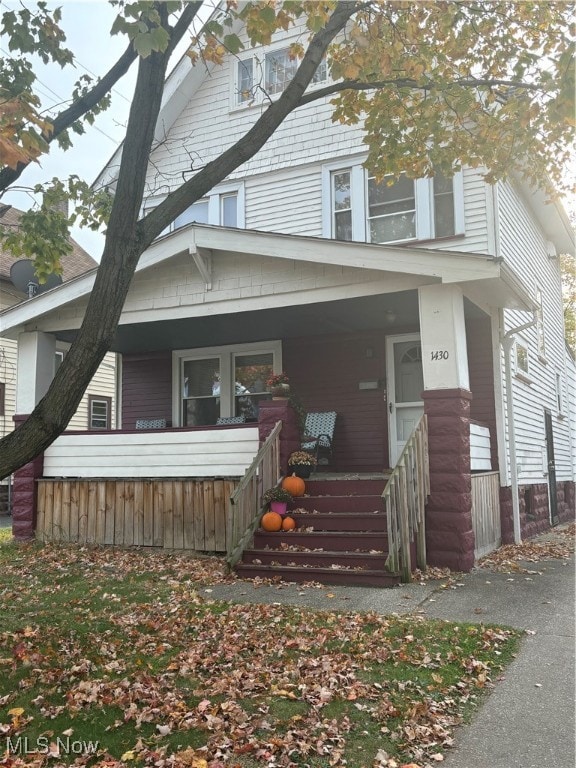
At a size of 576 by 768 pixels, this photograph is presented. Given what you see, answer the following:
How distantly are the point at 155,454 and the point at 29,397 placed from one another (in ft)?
8.11

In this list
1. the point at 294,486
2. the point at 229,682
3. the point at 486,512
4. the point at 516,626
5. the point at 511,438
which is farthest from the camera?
the point at 511,438

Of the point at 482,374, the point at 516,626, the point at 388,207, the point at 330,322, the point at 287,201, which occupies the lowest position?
the point at 516,626

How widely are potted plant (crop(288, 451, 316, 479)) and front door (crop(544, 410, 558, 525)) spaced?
280 inches

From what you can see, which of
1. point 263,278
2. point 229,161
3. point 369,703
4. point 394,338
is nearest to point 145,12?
point 229,161

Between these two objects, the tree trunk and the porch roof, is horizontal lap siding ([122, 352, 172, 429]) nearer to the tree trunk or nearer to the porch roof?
the porch roof

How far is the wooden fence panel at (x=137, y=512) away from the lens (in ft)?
29.7

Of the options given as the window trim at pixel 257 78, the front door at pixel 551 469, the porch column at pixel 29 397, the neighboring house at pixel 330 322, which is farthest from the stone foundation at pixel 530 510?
the window trim at pixel 257 78

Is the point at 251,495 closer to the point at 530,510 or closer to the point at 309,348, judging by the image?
the point at 309,348

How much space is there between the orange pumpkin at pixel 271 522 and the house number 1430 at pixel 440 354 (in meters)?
2.76

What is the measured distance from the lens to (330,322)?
34.9 ft

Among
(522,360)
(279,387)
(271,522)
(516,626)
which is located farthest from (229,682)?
(522,360)

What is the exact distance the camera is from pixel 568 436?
55.5ft

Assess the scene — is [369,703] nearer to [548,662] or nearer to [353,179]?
[548,662]

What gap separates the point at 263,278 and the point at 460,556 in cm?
451
